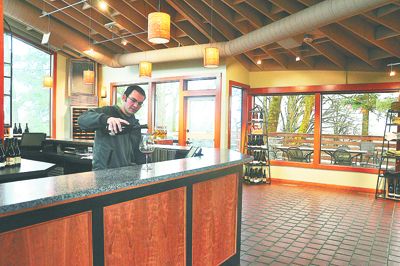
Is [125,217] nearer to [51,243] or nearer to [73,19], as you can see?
[51,243]

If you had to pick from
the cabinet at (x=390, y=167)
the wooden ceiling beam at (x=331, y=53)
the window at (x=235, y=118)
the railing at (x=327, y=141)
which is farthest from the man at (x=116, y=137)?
the railing at (x=327, y=141)

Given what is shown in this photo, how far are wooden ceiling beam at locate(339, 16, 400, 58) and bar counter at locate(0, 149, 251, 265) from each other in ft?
12.2

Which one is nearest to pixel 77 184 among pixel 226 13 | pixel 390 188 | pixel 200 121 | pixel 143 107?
pixel 226 13

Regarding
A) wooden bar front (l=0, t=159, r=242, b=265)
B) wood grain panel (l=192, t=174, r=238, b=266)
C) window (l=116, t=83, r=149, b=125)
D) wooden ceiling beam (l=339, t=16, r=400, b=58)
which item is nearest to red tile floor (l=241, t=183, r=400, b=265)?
wood grain panel (l=192, t=174, r=238, b=266)

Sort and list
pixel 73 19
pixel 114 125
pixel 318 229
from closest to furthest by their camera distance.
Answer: pixel 114 125 < pixel 318 229 < pixel 73 19

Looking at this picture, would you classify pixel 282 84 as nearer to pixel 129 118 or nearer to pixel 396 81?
pixel 396 81

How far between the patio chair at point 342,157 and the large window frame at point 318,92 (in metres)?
0.18

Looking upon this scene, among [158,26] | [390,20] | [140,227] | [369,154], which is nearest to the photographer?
[140,227]

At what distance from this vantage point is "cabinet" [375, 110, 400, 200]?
6.26 meters

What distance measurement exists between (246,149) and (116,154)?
5.71 metres

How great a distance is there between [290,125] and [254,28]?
283 cm

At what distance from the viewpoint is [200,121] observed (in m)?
7.83

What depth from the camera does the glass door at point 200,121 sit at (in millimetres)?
7652

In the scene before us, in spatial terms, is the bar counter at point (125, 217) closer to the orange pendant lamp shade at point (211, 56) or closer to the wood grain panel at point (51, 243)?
the wood grain panel at point (51, 243)
